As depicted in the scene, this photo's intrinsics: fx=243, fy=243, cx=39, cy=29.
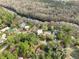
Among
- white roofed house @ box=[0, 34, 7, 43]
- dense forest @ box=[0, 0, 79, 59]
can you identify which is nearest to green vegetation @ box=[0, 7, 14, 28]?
dense forest @ box=[0, 0, 79, 59]

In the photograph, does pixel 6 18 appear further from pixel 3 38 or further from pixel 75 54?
pixel 75 54

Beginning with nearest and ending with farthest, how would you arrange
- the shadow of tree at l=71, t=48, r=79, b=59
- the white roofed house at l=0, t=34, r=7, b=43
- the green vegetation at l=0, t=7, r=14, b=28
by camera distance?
the shadow of tree at l=71, t=48, r=79, b=59 → the white roofed house at l=0, t=34, r=7, b=43 → the green vegetation at l=0, t=7, r=14, b=28

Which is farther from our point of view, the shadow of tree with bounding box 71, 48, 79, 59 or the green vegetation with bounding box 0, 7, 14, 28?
the green vegetation with bounding box 0, 7, 14, 28


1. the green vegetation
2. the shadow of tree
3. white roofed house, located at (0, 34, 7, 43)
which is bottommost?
white roofed house, located at (0, 34, 7, 43)

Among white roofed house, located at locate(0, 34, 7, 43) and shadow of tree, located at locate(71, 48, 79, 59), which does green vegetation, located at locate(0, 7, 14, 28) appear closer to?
white roofed house, located at locate(0, 34, 7, 43)

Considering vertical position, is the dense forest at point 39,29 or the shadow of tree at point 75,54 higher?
the dense forest at point 39,29

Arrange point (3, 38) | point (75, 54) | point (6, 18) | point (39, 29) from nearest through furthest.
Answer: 1. point (75, 54)
2. point (3, 38)
3. point (39, 29)
4. point (6, 18)

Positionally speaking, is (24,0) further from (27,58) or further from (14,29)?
(27,58)

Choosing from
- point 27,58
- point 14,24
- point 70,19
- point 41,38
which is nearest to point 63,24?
point 70,19

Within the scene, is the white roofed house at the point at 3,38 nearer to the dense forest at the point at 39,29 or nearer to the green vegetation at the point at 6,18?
the dense forest at the point at 39,29

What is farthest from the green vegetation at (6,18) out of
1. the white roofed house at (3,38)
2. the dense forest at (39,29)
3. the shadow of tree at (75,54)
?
the shadow of tree at (75,54)

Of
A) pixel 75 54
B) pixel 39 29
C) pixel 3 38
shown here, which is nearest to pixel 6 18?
pixel 3 38
